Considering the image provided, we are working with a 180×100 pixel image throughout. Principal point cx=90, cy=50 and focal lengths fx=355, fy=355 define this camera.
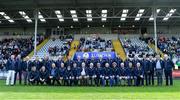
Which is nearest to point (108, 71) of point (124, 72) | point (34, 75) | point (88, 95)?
point (124, 72)

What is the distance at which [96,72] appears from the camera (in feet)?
62.4

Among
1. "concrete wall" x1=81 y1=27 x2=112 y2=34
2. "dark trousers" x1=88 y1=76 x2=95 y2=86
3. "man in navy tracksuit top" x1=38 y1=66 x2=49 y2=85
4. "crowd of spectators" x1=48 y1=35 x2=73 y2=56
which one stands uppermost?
"concrete wall" x1=81 y1=27 x2=112 y2=34

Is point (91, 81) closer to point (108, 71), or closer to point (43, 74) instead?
point (108, 71)

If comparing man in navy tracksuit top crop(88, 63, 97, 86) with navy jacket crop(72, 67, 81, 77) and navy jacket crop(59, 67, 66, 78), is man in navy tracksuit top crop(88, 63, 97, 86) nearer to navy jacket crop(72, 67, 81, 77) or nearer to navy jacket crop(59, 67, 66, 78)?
navy jacket crop(72, 67, 81, 77)

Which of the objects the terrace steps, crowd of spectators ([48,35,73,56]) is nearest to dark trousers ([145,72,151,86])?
→ the terrace steps

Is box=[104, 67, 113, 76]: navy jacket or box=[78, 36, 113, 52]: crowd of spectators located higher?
box=[78, 36, 113, 52]: crowd of spectators

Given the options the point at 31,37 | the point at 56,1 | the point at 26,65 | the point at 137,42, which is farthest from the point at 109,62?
the point at 31,37

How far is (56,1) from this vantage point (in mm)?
32844

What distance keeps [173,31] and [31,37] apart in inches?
743

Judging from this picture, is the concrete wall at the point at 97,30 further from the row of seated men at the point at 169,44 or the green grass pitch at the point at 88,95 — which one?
the green grass pitch at the point at 88,95

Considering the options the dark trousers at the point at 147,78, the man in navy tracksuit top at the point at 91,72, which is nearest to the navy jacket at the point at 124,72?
the dark trousers at the point at 147,78

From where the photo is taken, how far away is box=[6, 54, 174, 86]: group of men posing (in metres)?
18.9

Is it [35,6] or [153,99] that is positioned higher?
[35,6]

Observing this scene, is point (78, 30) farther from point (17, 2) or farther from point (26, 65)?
point (26, 65)
